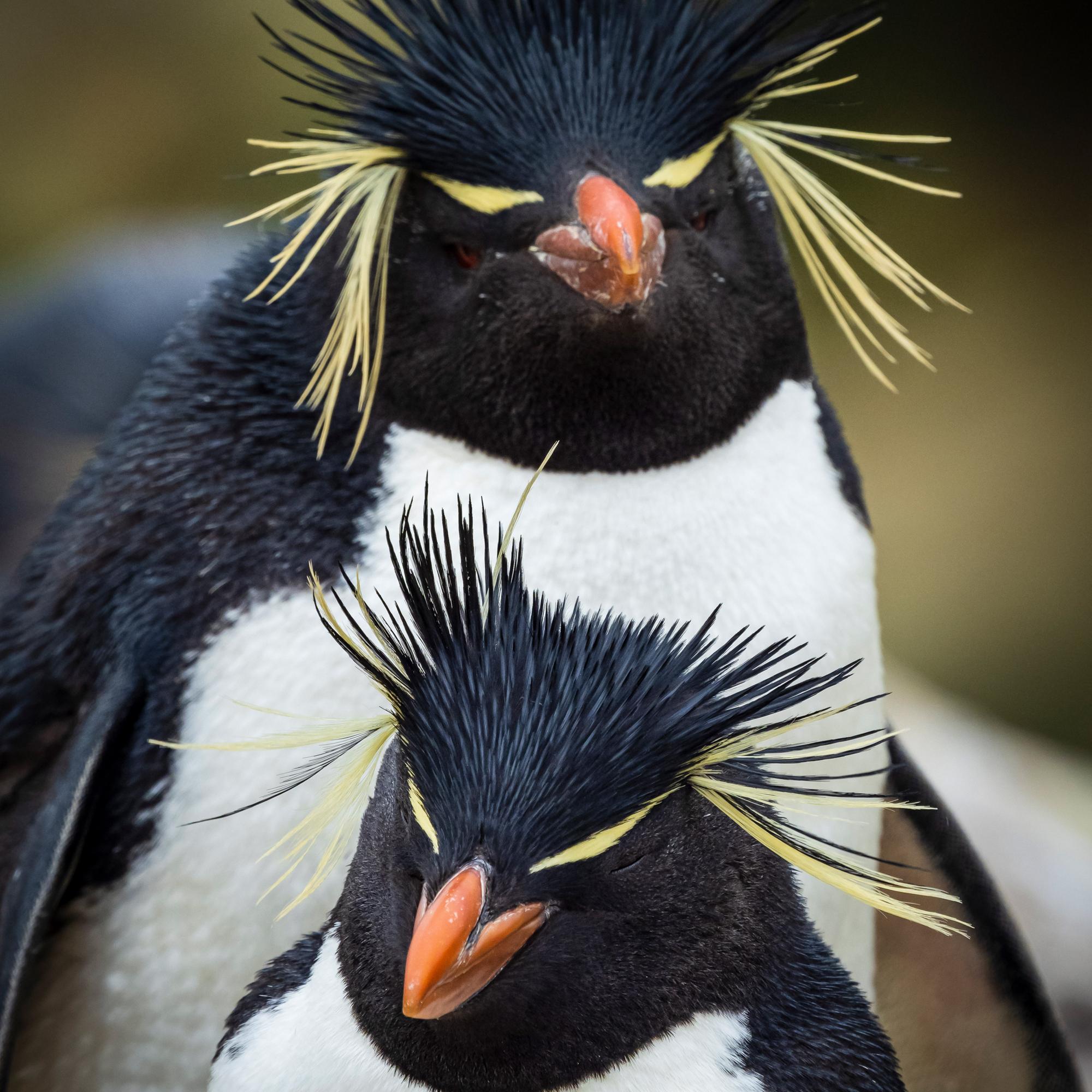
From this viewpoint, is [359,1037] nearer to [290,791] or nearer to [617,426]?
[290,791]

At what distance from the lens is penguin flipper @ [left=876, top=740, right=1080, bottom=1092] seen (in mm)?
1744

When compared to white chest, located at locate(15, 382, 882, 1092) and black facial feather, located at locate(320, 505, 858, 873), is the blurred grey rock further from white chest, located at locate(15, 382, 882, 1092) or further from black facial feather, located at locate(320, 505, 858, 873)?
black facial feather, located at locate(320, 505, 858, 873)

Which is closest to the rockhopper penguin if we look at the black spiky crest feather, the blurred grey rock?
the black spiky crest feather

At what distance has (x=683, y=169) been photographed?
4.33ft

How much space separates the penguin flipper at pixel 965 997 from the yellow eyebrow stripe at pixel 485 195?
35.1 inches

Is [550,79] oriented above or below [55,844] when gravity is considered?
above

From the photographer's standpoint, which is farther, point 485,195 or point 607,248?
point 485,195

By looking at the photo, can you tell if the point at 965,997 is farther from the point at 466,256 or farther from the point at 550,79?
the point at 550,79

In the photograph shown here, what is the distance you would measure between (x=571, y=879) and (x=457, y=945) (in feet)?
0.36

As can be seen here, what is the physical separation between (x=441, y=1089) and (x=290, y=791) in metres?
0.42

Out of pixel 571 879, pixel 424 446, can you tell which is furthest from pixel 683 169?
pixel 571 879

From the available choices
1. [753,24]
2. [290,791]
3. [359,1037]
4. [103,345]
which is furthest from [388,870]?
[103,345]

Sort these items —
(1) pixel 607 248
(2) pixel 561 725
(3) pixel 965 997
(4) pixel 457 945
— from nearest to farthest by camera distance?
(4) pixel 457 945 → (2) pixel 561 725 → (1) pixel 607 248 → (3) pixel 965 997

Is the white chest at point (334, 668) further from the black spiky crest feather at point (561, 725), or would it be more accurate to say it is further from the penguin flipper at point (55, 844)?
the black spiky crest feather at point (561, 725)
